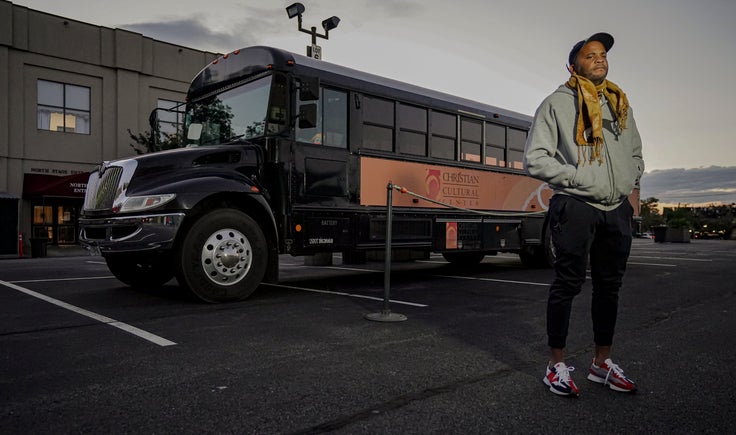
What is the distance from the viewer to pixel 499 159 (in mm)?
10375

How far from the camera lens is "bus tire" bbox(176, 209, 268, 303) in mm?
5973

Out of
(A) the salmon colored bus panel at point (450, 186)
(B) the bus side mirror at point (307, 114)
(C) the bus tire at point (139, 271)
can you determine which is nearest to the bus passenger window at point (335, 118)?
(A) the salmon colored bus panel at point (450, 186)

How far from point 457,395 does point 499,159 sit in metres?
7.98

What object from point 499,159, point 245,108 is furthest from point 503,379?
point 499,159

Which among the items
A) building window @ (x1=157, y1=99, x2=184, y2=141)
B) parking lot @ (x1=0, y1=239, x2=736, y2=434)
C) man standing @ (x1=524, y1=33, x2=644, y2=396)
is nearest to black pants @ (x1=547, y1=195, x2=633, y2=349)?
man standing @ (x1=524, y1=33, x2=644, y2=396)

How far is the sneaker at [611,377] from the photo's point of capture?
3.00m

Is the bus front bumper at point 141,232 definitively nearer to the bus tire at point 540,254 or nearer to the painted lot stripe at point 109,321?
the painted lot stripe at point 109,321

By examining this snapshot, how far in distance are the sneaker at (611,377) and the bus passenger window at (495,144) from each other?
715 cm

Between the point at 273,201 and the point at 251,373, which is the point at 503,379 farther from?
the point at 273,201

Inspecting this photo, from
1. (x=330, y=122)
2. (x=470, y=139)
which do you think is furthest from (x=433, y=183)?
(x=330, y=122)

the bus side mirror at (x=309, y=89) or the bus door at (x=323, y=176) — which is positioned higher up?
the bus side mirror at (x=309, y=89)

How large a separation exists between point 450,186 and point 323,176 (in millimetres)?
2701

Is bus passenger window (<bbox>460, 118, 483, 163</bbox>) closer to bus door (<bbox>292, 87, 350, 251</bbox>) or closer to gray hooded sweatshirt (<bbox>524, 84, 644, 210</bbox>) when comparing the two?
bus door (<bbox>292, 87, 350, 251</bbox>)

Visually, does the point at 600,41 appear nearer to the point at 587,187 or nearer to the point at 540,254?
the point at 587,187
